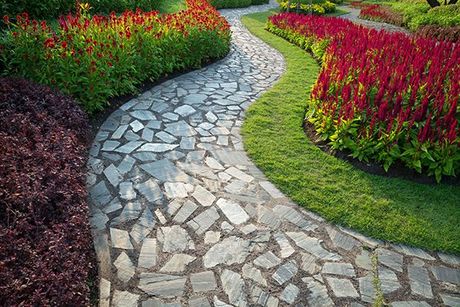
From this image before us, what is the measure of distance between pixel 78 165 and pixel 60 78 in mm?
2139

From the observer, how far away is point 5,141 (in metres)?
3.32

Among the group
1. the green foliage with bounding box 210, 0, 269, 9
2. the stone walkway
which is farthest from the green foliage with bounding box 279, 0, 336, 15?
the stone walkway

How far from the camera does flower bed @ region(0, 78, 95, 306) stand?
7.29 ft

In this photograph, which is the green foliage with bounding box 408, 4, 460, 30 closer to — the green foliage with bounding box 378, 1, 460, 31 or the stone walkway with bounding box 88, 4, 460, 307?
the green foliage with bounding box 378, 1, 460, 31

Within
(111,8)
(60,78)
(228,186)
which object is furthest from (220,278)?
(111,8)

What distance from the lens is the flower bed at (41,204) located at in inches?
87.5

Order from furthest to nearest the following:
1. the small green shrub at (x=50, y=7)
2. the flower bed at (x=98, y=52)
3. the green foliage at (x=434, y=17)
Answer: the green foliage at (x=434, y=17) → the small green shrub at (x=50, y=7) → the flower bed at (x=98, y=52)

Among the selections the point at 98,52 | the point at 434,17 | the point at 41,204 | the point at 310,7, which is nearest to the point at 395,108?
the point at 41,204

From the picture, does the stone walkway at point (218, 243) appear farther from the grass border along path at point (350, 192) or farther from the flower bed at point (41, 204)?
the flower bed at point (41, 204)

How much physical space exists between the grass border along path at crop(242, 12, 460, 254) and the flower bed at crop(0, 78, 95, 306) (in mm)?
2216

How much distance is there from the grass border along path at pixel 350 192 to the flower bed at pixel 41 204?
2.22 meters

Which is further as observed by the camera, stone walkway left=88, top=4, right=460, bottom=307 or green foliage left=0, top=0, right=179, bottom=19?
green foliage left=0, top=0, right=179, bottom=19

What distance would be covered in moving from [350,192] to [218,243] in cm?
179

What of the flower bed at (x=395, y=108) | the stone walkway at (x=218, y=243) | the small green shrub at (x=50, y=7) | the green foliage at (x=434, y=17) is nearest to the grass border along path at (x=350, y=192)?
the stone walkway at (x=218, y=243)
